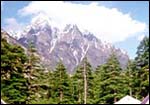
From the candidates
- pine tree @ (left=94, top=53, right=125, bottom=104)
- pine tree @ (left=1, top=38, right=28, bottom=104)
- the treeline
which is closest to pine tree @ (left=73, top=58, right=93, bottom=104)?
the treeline

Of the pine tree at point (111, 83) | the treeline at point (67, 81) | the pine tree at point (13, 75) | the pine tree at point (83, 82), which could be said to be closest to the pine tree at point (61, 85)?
the treeline at point (67, 81)

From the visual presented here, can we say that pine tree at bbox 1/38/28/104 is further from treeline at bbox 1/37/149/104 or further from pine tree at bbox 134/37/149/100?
pine tree at bbox 134/37/149/100

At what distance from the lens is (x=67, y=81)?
64.6 metres

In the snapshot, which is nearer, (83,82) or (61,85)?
(61,85)

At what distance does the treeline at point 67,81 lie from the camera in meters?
41.5

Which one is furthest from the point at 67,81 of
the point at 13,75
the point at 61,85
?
the point at 13,75

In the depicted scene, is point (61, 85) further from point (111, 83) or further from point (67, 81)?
point (111, 83)

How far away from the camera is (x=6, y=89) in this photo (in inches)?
1642

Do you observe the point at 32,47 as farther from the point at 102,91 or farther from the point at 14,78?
the point at 102,91

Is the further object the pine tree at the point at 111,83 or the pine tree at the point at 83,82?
the pine tree at the point at 83,82

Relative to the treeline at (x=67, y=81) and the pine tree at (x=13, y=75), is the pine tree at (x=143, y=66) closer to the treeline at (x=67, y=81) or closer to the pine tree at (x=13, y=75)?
the treeline at (x=67, y=81)

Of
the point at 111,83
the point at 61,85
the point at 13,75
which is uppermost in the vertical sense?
the point at 13,75

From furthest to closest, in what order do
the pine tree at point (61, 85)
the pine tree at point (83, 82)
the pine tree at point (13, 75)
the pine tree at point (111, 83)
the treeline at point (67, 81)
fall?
the pine tree at point (83, 82) → the pine tree at point (61, 85) → the pine tree at point (111, 83) → the treeline at point (67, 81) → the pine tree at point (13, 75)

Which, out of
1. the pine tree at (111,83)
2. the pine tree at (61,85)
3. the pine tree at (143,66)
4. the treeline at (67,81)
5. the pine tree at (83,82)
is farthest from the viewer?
the pine tree at (83,82)
